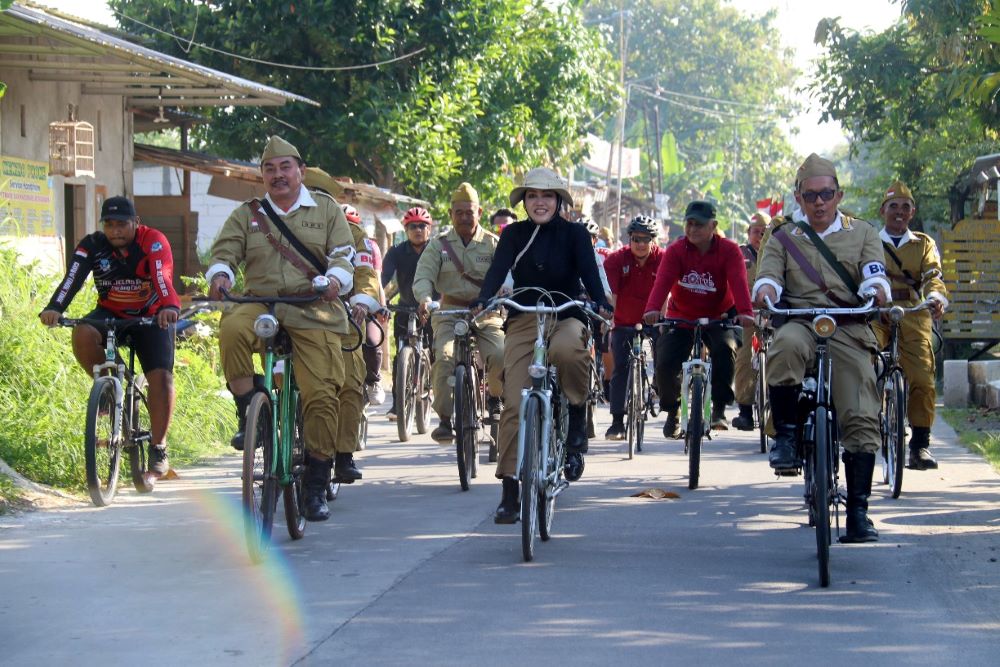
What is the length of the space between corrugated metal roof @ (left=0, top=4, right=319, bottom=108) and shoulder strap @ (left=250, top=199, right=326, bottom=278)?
14.3ft

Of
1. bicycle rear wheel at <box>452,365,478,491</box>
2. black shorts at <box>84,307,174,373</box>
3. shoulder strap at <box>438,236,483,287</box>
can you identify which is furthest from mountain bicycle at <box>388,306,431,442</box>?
black shorts at <box>84,307,174,373</box>

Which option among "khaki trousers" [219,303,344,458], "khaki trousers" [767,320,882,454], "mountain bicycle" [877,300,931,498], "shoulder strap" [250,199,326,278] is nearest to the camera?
"khaki trousers" [767,320,882,454]

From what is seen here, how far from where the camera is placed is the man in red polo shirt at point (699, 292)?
10680 millimetres

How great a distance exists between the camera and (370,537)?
318 inches

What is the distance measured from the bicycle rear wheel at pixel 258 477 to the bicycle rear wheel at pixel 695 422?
11.7ft

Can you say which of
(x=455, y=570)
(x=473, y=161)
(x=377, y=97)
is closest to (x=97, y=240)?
(x=455, y=570)

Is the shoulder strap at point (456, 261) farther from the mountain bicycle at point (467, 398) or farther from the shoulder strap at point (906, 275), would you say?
the shoulder strap at point (906, 275)

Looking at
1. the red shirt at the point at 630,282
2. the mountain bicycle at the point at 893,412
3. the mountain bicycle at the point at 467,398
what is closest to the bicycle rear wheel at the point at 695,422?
the mountain bicycle at the point at 893,412

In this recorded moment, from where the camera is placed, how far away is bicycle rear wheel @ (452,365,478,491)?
9992 millimetres

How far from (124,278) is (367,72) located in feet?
43.8

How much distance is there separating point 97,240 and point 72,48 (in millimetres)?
4723

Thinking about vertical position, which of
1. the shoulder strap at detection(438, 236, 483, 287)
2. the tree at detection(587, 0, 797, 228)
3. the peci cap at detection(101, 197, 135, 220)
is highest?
the tree at detection(587, 0, 797, 228)

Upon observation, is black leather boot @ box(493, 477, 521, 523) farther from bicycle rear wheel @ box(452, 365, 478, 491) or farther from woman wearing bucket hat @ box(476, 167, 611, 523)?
bicycle rear wheel @ box(452, 365, 478, 491)

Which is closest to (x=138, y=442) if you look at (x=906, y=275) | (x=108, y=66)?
(x=108, y=66)
